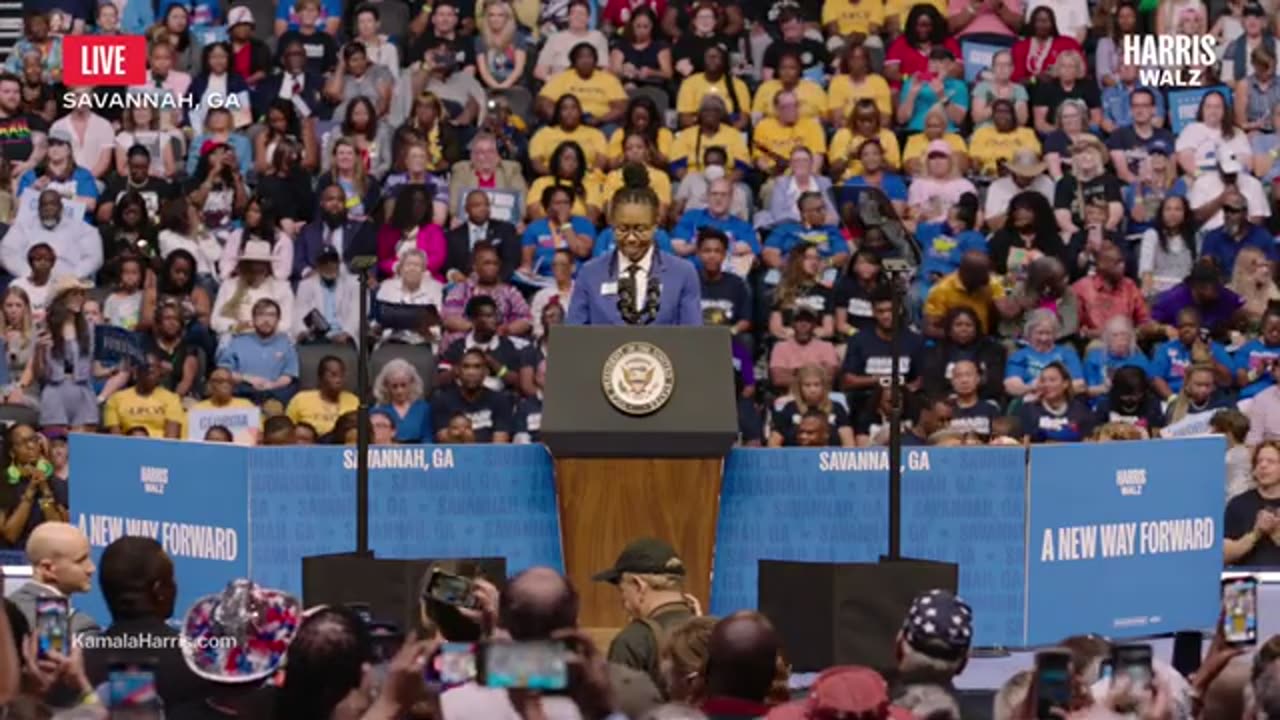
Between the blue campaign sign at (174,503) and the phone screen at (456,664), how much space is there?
7218 mm

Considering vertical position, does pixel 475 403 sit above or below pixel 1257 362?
below

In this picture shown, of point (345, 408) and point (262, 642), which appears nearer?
point (262, 642)

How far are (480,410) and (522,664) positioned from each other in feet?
37.6

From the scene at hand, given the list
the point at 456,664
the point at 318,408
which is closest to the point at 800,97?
the point at 318,408

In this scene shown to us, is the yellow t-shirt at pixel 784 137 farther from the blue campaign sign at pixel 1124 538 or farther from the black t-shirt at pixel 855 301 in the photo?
the blue campaign sign at pixel 1124 538

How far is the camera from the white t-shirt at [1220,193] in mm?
19641

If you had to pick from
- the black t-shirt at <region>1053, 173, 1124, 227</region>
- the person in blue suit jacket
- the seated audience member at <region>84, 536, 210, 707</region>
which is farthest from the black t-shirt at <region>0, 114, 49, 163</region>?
the seated audience member at <region>84, 536, 210, 707</region>

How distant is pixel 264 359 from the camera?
1827 cm

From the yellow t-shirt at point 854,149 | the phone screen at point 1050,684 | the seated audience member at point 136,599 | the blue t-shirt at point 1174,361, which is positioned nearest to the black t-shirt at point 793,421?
the blue t-shirt at point 1174,361

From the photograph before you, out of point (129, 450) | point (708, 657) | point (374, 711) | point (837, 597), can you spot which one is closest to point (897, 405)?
point (837, 597)

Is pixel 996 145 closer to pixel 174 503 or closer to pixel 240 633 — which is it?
pixel 174 503

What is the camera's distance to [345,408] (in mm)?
17172

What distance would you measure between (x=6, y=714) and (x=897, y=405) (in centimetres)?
643

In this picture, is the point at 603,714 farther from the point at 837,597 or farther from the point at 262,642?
the point at 837,597
